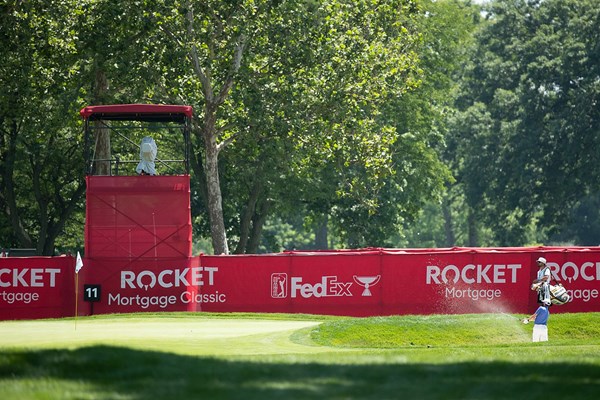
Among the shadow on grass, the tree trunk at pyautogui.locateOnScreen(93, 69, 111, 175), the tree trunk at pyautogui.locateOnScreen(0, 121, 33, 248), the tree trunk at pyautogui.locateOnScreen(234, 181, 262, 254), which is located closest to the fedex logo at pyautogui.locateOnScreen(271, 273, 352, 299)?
the tree trunk at pyautogui.locateOnScreen(93, 69, 111, 175)

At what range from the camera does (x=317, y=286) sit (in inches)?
1307

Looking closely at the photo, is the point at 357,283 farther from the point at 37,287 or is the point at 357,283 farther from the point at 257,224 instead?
the point at 257,224

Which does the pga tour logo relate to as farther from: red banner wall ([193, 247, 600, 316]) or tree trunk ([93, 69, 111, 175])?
tree trunk ([93, 69, 111, 175])

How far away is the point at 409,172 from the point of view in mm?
64500

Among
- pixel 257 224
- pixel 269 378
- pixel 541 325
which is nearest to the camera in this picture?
pixel 269 378

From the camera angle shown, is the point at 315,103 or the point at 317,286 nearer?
the point at 317,286

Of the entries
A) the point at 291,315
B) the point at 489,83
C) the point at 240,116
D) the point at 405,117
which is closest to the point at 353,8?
the point at 240,116

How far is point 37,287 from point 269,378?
66.2ft

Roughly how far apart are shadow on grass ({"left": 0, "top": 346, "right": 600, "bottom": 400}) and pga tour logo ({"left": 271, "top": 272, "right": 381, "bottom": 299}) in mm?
17811

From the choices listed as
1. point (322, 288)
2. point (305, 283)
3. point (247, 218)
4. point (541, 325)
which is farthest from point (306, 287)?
point (247, 218)

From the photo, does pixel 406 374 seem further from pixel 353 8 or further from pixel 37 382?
pixel 353 8

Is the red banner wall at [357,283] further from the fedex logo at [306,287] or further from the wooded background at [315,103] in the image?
the wooded background at [315,103]

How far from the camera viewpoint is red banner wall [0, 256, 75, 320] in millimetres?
32281

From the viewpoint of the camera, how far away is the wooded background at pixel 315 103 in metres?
43.7
